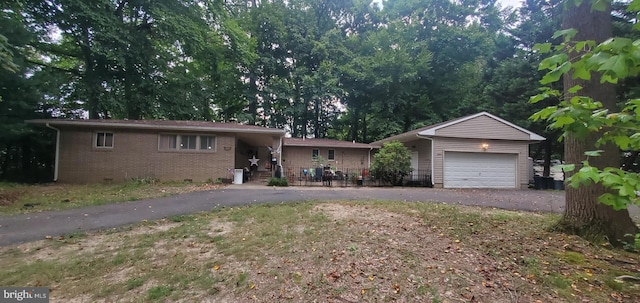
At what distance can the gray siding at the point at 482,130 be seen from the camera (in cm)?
1404

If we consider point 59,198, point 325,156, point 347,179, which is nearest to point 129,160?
point 59,198

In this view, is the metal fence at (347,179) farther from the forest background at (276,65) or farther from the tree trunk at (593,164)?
the tree trunk at (593,164)

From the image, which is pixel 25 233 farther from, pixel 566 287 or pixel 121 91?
pixel 121 91

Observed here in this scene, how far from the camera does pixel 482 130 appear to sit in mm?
14250

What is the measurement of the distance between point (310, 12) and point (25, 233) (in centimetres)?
2675

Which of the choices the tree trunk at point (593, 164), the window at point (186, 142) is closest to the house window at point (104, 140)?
the window at point (186, 142)

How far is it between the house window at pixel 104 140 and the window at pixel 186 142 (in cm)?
225

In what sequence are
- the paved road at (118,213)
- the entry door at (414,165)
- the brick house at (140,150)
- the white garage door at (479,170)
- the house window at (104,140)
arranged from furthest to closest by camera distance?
the entry door at (414,165) < the white garage door at (479,170) < the house window at (104,140) < the brick house at (140,150) < the paved road at (118,213)

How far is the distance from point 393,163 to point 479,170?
4574mm

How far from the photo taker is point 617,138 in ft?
6.87

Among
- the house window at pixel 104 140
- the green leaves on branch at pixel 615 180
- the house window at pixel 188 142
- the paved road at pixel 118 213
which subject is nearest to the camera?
the green leaves on branch at pixel 615 180

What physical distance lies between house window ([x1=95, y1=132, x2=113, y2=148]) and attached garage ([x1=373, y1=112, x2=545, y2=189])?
49.0ft

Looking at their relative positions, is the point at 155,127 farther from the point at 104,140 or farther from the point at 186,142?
the point at 104,140

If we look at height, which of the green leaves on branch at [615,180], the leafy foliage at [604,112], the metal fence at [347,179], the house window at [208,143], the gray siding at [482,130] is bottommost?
the metal fence at [347,179]
